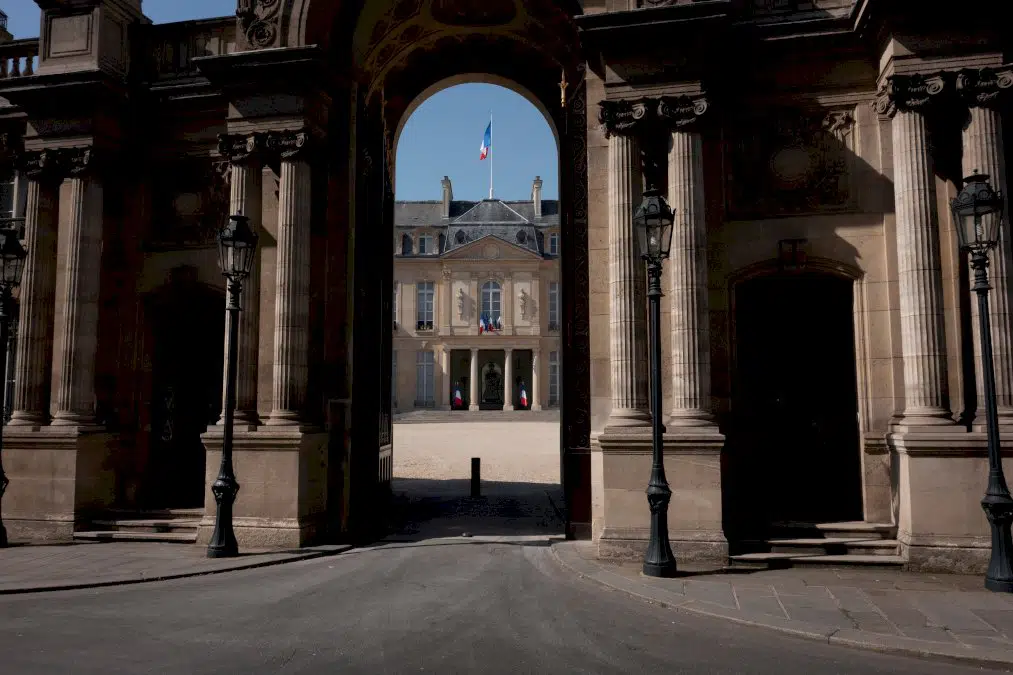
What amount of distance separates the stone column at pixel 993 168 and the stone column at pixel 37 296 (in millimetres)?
13356

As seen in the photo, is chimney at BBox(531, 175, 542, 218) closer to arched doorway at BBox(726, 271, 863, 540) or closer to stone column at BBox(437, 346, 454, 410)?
stone column at BBox(437, 346, 454, 410)

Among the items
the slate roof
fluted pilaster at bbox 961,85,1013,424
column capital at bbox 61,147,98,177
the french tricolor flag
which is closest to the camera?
fluted pilaster at bbox 961,85,1013,424

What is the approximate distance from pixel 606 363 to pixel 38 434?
28.7 feet

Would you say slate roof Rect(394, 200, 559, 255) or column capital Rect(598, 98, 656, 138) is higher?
slate roof Rect(394, 200, 559, 255)

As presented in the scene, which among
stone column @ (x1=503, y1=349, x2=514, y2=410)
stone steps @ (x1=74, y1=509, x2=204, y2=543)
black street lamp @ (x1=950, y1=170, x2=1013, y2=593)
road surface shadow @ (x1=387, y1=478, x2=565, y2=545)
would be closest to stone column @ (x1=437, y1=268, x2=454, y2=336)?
stone column @ (x1=503, y1=349, x2=514, y2=410)

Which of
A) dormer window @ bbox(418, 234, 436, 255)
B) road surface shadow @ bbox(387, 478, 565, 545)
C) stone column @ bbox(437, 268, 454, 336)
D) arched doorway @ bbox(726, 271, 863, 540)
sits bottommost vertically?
road surface shadow @ bbox(387, 478, 565, 545)

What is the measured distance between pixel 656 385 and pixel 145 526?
8.05 meters

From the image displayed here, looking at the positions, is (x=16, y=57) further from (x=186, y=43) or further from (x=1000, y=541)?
(x=1000, y=541)

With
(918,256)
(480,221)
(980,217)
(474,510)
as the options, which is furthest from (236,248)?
(480,221)

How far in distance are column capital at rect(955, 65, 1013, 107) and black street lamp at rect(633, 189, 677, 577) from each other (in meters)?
4.13

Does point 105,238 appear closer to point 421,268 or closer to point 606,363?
point 606,363

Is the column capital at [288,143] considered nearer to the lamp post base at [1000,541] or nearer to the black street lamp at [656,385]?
the black street lamp at [656,385]

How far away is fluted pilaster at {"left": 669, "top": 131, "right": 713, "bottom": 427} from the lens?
9227 mm

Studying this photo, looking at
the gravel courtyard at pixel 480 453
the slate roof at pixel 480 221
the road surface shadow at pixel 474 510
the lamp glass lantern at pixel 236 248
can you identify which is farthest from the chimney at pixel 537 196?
the lamp glass lantern at pixel 236 248
